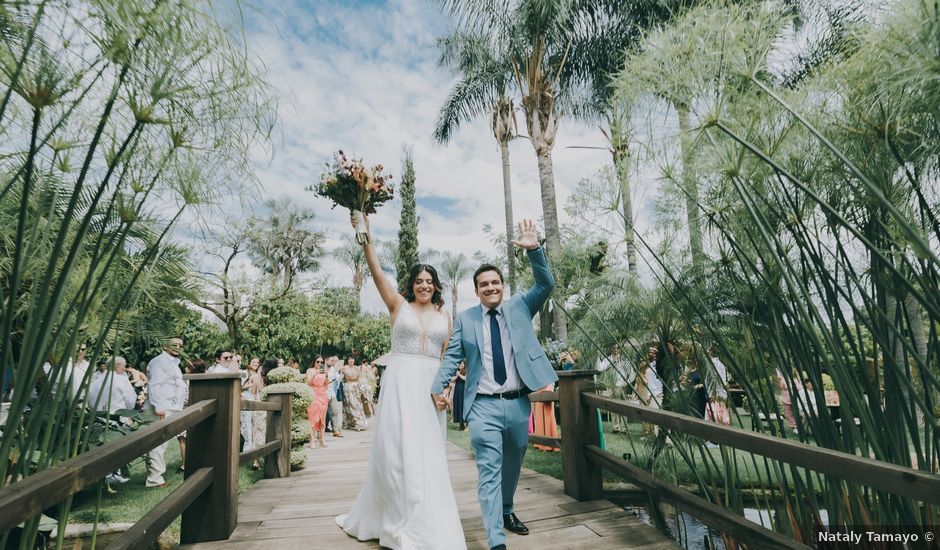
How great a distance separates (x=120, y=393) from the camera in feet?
22.2

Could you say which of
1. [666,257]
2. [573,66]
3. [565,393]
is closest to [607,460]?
[565,393]

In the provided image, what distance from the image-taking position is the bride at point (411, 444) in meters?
2.63

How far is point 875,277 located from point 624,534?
1.78 meters

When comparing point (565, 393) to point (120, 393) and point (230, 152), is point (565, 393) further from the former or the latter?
point (120, 393)

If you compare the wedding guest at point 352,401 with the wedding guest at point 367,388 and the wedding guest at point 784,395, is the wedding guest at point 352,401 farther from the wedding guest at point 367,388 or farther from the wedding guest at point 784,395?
the wedding guest at point 784,395

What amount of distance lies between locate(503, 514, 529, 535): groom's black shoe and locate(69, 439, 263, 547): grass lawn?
2.82m

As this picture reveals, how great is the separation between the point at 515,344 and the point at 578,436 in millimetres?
1115

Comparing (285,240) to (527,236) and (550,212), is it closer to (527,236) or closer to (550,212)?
(550,212)

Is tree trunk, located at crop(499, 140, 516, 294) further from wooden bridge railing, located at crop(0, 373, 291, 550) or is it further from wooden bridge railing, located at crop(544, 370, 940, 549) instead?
wooden bridge railing, located at crop(0, 373, 291, 550)

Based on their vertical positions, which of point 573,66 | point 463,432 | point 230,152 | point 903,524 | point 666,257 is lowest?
point 463,432

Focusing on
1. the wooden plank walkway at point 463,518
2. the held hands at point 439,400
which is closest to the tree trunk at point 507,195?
the wooden plank walkway at point 463,518

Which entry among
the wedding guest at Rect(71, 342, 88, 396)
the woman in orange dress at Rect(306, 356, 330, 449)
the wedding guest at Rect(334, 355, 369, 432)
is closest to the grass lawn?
the wedding guest at Rect(71, 342, 88, 396)

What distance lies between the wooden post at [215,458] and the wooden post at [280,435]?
77.0 inches

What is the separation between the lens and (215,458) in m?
2.82
